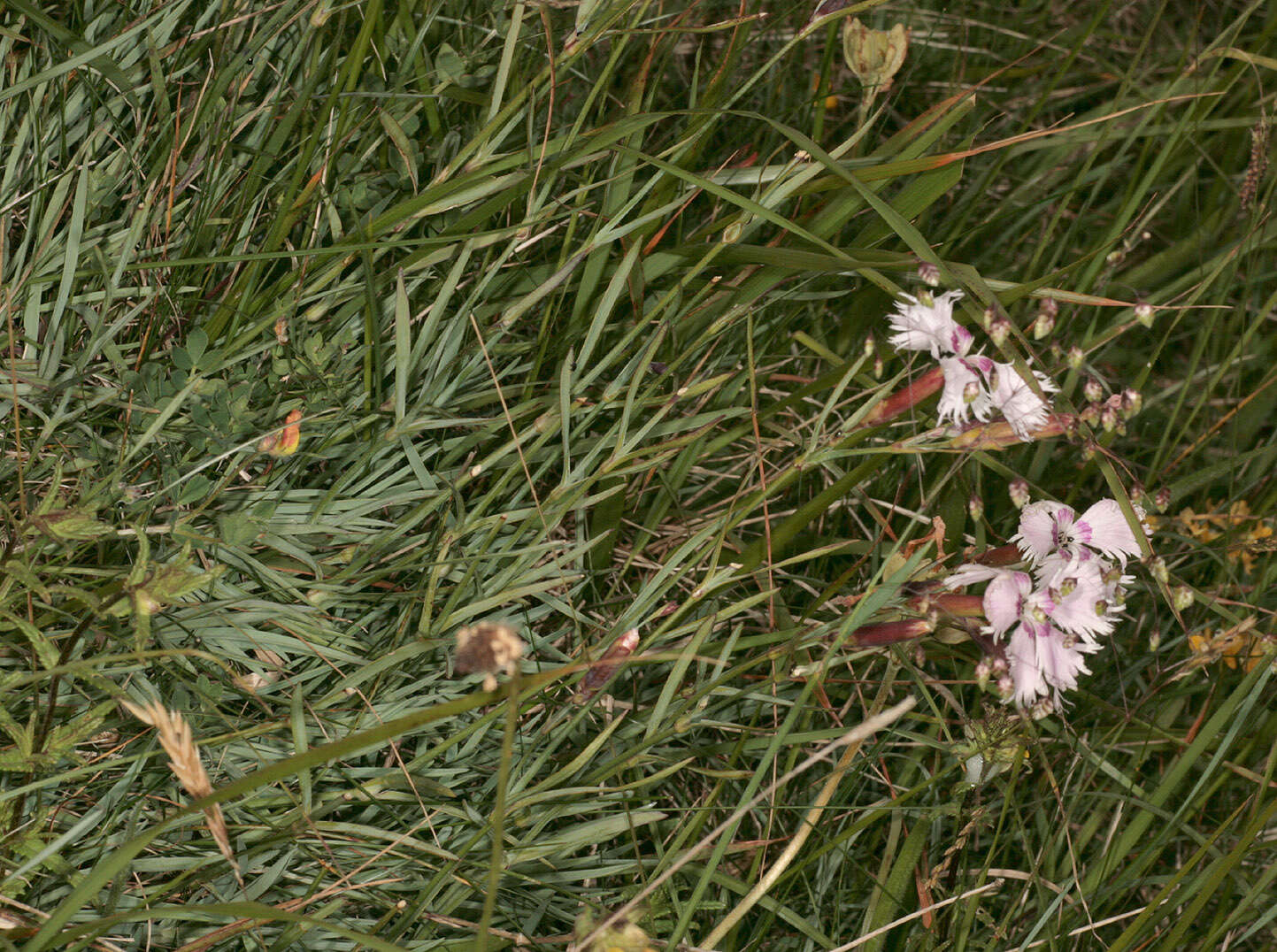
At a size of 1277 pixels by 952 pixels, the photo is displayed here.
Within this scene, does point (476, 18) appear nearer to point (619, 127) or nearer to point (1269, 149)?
point (619, 127)

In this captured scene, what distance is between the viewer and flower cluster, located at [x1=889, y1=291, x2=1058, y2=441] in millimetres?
1055

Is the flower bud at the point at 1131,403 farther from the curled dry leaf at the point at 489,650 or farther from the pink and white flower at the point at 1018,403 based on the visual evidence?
the curled dry leaf at the point at 489,650

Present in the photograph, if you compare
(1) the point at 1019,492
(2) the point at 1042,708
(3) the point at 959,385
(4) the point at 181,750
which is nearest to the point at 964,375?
(3) the point at 959,385

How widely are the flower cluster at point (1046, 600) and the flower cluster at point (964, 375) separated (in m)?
0.11

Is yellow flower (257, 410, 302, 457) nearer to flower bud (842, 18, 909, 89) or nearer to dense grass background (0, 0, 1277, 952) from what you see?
dense grass background (0, 0, 1277, 952)

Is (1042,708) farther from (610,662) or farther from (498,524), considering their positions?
(498,524)

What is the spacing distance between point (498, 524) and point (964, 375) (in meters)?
0.52

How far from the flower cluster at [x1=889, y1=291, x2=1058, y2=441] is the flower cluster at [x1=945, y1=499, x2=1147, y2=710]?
11 cm

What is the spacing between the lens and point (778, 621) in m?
1.34

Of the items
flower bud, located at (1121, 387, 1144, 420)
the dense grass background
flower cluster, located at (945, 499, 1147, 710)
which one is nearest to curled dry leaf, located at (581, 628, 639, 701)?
the dense grass background

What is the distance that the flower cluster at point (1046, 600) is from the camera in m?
1.04

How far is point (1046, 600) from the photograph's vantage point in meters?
1.03

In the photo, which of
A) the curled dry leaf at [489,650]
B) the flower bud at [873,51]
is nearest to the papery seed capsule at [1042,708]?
the curled dry leaf at [489,650]

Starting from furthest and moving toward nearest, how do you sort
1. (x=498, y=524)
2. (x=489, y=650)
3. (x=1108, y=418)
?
(x=498, y=524)
(x=1108, y=418)
(x=489, y=650)
